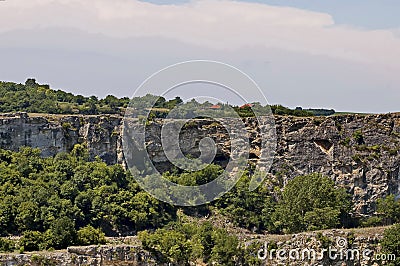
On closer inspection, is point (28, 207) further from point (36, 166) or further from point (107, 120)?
point (107, 120)

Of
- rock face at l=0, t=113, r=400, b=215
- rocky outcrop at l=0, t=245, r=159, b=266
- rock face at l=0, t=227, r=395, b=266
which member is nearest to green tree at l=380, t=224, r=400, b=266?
rock face at l=0, t=227, r=395, b=266

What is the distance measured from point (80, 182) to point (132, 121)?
8124mm

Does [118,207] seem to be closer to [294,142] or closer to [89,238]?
[89,238]

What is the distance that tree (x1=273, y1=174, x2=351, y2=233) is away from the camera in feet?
170

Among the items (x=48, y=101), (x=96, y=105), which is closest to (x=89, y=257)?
(x=48, y=101)

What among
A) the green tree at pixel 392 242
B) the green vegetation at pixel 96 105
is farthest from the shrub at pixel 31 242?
the green vegetation at pixel 96 105

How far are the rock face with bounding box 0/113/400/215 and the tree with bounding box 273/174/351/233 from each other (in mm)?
7301

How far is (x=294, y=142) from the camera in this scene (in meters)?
66.2

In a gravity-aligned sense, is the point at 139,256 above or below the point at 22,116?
below

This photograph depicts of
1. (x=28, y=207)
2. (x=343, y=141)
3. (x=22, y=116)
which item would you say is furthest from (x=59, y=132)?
(x=343, y=141)

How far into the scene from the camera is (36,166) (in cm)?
6231

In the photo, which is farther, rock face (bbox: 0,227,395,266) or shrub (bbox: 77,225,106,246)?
shrub (bbox: 77,225,106,246)

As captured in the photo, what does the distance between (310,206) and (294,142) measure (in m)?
13.1

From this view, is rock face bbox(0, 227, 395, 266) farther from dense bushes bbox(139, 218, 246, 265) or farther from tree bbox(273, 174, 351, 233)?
tree bbox(273, 174, 351, 233)
